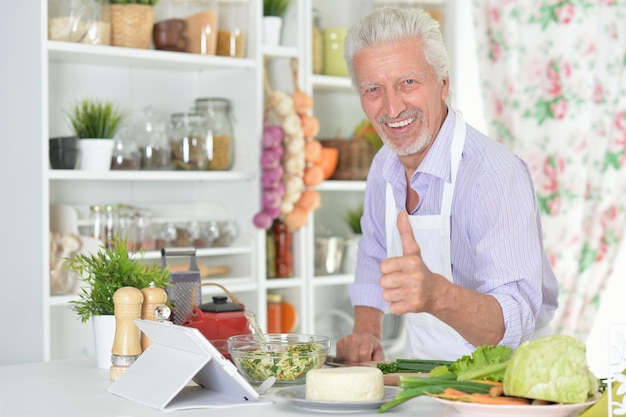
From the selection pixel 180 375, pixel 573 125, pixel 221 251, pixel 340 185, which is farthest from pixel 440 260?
pixel 573 125

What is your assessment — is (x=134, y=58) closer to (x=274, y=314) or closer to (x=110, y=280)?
(x=274, y=314)

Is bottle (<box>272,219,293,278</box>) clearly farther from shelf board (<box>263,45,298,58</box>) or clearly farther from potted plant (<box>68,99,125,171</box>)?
potted plant (<box>68,99,125,171</box>)

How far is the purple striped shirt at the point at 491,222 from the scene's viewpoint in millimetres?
2104

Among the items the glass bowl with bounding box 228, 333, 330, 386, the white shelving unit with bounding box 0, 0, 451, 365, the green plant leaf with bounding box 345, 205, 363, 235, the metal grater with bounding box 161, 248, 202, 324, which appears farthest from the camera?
the green plant leaf with bounding box 345, 205, 363, 235

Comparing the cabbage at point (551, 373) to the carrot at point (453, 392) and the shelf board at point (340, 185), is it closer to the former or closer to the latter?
the carrot at point (453, 392)

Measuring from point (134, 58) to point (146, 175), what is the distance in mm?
390

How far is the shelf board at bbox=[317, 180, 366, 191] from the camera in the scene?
3734mm

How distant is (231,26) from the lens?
138 inches

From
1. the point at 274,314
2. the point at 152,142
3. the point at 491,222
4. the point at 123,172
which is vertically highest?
the point at 152,142

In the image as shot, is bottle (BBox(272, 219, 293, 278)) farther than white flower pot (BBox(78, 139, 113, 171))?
Yes

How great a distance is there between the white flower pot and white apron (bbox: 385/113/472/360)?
1.18m

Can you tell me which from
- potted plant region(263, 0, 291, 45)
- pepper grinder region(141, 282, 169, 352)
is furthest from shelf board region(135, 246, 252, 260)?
pepper grinder region(141, 282, 169, 352)

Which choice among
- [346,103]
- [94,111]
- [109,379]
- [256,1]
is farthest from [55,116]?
[109,379]

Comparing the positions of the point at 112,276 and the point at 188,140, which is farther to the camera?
the point at 188,140
